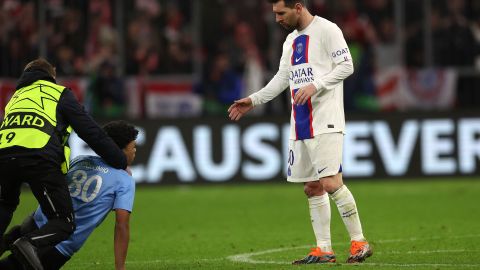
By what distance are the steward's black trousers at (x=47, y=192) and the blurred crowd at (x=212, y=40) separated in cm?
1142

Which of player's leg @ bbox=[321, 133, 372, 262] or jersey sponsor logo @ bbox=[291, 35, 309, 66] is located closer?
player's leg @ bbox=[321, 133, 372, 262]

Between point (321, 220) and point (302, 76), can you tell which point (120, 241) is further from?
point (302, 76)

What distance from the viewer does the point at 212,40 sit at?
65.6 ft

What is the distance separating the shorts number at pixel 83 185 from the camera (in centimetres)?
820

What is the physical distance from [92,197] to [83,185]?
0.13 meters

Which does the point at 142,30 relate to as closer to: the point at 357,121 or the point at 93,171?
the point at 357,121

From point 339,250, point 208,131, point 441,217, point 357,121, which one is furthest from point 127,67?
point 339,250

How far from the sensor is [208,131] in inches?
725

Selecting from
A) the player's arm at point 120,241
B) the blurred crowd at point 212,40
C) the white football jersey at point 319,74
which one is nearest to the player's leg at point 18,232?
the player's arm at point 120,241

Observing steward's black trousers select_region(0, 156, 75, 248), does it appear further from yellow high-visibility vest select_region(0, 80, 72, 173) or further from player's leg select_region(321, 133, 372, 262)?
player's leg select_region(321, 133, 372, 262)

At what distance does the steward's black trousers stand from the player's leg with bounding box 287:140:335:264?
2152mm

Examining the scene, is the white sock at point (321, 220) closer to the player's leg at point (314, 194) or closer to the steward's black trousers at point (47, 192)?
the player's leg at point (314, 194)

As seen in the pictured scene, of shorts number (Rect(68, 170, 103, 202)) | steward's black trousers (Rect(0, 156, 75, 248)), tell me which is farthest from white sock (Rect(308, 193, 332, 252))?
steward's black trousers (Rect(0, 156, 75, 248))

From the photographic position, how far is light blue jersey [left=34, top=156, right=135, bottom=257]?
818 cm
